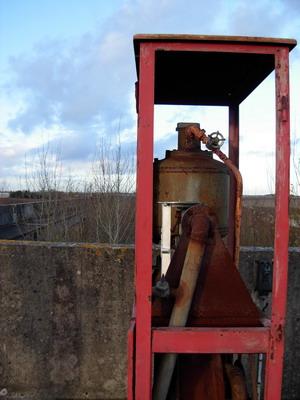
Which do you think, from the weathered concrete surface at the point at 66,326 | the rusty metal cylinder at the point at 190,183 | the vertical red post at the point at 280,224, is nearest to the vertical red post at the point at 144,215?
the rusty metal cylinder at the point at 190,183

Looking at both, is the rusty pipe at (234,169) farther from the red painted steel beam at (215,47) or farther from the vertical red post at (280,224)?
the red painted steel beam at (215,47)

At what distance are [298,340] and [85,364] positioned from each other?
5.94ft

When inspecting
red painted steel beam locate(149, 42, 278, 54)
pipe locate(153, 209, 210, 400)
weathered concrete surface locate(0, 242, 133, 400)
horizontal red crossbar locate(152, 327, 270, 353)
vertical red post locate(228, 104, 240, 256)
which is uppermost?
red painted steel beam locate(149, 42, 278, 54)

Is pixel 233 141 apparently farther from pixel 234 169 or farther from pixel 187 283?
pixel 187 283

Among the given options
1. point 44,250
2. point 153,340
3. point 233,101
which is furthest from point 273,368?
point 44,250

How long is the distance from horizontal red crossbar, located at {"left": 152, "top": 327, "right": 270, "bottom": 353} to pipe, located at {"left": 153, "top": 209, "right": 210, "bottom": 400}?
101 mm

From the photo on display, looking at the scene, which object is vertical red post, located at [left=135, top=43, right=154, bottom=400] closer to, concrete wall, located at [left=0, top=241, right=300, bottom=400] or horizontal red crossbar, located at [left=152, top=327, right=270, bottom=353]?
horizontal red crossbar, located at [left=152, top=327, right=270, bottom=353]

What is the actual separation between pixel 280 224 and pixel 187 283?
55 centimetres

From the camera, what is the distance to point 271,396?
2.04 metres

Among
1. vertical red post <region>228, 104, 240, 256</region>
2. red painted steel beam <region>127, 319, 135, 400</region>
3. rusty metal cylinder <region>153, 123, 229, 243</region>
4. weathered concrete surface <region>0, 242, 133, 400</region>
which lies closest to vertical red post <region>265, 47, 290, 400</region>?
rusty metal cylinder <region>153, 123, 229, 243</region>

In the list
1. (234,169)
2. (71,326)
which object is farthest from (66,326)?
(234,169)

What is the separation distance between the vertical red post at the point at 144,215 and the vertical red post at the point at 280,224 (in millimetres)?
594

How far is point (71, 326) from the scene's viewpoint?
3602 millimetres

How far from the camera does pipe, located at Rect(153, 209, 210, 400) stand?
2119mm
